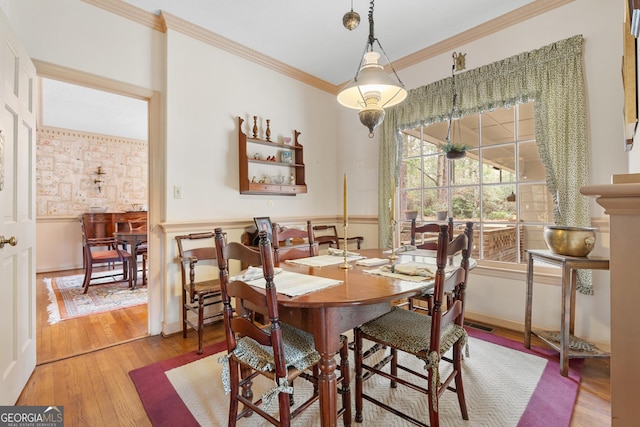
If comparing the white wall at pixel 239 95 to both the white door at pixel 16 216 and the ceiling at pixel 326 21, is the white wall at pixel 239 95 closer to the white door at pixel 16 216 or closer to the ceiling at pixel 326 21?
the ceiling at pixel 326 21

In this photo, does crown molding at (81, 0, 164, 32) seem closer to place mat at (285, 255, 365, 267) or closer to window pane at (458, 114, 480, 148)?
place mat at (285, 255, 365, 267)

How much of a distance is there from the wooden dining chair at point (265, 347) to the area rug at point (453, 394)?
322 mm

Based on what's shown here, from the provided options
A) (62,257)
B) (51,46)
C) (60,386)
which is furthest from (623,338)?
(62,257)

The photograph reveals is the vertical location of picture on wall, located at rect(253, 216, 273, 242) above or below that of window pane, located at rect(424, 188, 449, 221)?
below

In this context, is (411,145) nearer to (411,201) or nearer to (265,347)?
(411,201)

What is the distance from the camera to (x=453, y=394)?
1773 millimetres

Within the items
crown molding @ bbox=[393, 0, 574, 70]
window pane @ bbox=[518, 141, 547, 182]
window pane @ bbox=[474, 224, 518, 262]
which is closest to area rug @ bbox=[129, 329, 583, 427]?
window pane @ bbox=[474, 224, 518, 262]

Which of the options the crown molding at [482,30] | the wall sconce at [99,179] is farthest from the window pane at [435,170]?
the wall sconce at [99,179]

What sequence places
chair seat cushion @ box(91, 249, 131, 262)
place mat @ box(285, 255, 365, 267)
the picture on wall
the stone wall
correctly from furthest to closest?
the stone wall
chair seat cushion @ box(91, 249, 131, 262)
the picture on wall
place mat @ box(285, 255, 365, 267)

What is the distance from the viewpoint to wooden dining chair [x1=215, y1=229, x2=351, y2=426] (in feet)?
3.75

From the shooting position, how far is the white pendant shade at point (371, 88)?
1.78 metres

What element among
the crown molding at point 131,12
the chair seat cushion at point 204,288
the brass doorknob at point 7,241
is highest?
the crown molding at point 131,12

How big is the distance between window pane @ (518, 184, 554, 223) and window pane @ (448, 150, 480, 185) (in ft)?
1.37

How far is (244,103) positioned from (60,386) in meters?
2.73
